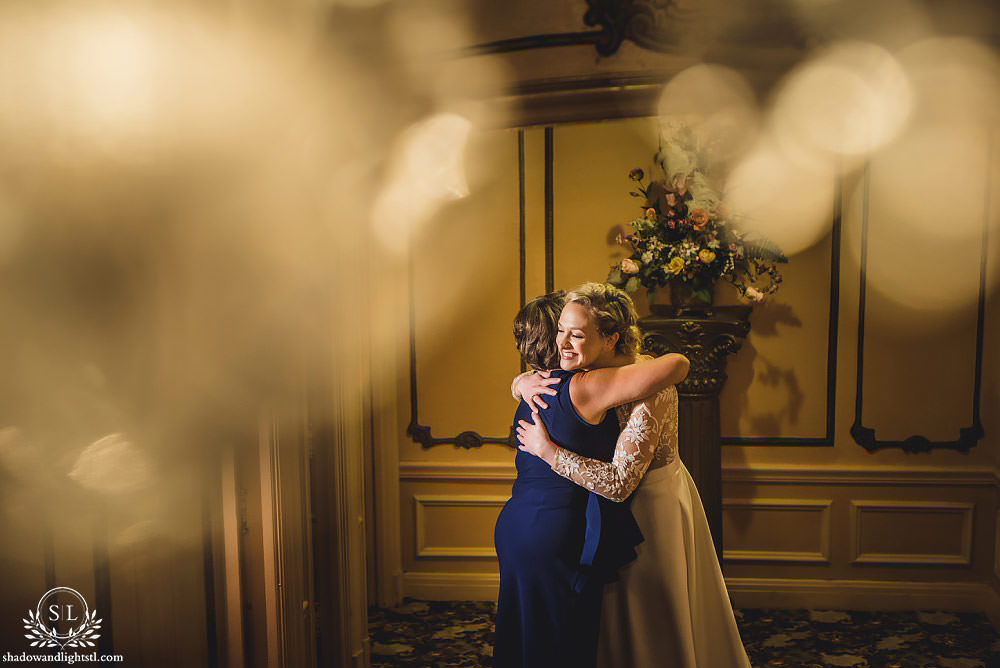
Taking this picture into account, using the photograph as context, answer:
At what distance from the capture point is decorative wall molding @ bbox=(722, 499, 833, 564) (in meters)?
3.21

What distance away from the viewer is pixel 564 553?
1929mm

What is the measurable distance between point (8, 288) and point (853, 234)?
320cm

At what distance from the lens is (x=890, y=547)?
3.19 metres

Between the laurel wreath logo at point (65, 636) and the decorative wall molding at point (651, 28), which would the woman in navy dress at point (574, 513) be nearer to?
the decorative wall molding at point (651, 28)

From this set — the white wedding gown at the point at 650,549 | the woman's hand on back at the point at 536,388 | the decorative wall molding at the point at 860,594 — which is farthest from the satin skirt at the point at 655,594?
the decorative wall molding at the point at 860,594

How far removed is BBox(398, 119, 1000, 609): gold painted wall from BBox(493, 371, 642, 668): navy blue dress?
1362mm

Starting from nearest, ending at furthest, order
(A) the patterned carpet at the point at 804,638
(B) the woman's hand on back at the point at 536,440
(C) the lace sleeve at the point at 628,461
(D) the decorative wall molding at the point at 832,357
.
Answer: (C) the lace sleeve at the point at 628,461
(B) the woman's hand on back at the point at 536,440
(A) the patterned carpet at the point at 804,638
(D) the decorative wall molding at the point at 832,357

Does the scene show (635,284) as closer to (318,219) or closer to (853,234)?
(853,234)

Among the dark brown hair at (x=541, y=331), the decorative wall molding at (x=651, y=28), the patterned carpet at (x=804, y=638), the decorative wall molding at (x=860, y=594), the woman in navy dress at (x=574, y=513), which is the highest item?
the decorative wall molding at (x=651, y=28)

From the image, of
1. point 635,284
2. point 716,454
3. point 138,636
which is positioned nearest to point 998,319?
point 716,454

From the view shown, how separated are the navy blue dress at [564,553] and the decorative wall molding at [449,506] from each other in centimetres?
138

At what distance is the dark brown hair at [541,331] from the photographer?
2.02m

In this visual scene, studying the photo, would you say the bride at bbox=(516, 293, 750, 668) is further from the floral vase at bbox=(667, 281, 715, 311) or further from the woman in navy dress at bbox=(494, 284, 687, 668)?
the floral vase at bbox=(667, 281, 715, 311)

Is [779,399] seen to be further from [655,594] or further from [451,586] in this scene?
[451,586]
